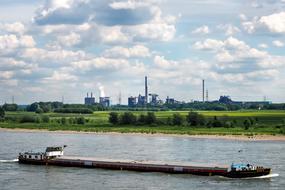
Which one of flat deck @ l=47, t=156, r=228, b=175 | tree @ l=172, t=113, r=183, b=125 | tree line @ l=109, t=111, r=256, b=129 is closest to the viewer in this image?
flat deck @ l=47, t=156, r=228, b=175

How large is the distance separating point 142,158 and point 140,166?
37.9ft

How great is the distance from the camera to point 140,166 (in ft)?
271

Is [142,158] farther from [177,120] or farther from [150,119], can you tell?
[150,119]

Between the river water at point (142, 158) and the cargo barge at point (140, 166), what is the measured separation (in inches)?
67.9

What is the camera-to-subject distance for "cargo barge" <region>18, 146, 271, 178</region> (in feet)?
246

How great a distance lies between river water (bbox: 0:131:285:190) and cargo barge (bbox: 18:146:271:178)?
1.72m

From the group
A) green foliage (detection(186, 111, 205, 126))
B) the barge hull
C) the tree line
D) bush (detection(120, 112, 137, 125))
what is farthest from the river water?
bush (detection(120, 112, 137, 125))

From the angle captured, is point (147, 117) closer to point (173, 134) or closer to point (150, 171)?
point (173, 134)

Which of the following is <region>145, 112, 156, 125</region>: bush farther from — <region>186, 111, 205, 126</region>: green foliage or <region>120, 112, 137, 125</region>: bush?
<region>186, 111, 205, 126</region>: green foliage

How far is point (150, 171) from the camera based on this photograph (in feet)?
267

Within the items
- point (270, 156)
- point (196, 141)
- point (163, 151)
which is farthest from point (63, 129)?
point (270, 156)

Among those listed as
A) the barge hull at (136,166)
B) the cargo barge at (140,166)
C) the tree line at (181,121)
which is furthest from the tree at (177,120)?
the barge hull at (136,166)

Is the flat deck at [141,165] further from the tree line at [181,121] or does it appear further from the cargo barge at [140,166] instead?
the tree line at [181,121]

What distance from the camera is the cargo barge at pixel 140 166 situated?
75000 millimetres
